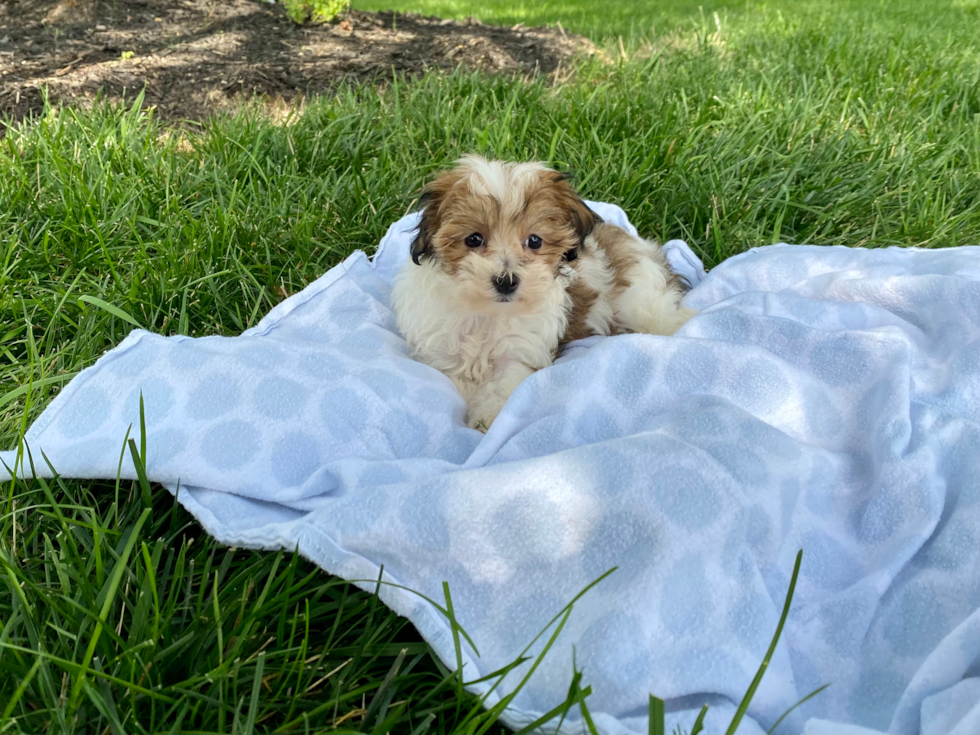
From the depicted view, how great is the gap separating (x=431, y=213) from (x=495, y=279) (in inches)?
20.7

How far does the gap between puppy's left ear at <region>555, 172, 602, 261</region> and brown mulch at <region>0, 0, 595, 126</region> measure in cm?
385

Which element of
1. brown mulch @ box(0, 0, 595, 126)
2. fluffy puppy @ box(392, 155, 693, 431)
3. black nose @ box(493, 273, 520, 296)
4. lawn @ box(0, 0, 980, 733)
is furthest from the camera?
brown mulch @ box(0, 0, 595, 126)

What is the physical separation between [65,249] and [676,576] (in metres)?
3.61

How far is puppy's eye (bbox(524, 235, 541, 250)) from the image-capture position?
3467 mm

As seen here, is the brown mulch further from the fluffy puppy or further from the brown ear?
the fluffy puppy

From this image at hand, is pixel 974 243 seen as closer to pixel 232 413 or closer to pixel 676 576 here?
pixel 676 576

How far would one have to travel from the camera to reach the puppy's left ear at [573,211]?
3.53 meters

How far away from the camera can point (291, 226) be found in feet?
14.3

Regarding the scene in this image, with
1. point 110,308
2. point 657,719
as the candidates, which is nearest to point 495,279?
point 110,308

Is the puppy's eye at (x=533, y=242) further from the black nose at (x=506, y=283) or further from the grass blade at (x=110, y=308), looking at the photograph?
the grass blade at (x=110, y=308)

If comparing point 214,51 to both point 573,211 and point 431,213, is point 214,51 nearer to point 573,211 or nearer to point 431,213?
point 431,213

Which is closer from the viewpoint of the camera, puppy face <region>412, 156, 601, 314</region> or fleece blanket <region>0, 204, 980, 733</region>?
fleece blanket <region>0, 204, 980, 733</region>

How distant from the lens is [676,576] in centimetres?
203

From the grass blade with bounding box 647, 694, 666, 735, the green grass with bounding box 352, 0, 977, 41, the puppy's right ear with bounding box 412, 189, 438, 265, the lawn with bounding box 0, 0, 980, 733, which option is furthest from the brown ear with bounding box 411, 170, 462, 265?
the green grass with bounding box 352, 0, 977, 41
